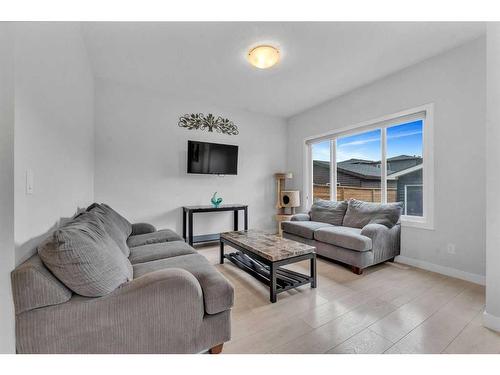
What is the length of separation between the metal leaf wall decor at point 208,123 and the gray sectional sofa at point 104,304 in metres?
2.82

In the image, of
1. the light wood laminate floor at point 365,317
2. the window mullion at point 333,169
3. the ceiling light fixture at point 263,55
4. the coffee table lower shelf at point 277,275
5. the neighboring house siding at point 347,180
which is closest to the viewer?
the light wood laminate floor at point 365,317

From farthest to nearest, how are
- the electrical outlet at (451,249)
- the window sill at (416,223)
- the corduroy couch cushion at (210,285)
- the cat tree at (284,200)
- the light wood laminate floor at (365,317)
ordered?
the cat tree at (284,200) → the window sill at (416,223) → the electrical outlet at (451,249) → the light wood laminate floor at (365,317) → the corduroy couch cushion at (210,285)

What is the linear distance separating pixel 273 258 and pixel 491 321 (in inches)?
61.5

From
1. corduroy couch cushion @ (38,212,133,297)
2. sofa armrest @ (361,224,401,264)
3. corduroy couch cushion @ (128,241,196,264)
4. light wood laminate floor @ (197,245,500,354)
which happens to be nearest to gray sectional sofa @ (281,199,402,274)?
sofa armrest @ (361,224,401,264)

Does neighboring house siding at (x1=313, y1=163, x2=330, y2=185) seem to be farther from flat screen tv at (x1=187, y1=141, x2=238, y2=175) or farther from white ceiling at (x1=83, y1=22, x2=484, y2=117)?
flat screen tv at (x1=187, y1=141, x2=238, y2=175)

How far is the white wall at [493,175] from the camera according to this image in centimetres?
150

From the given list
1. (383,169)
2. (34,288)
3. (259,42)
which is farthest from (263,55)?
(34,288)

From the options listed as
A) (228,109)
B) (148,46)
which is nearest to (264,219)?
(228,109)

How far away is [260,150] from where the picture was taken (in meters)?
4.60

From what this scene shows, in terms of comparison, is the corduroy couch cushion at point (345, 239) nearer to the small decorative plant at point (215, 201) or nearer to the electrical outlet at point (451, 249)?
the electrical outlet at point (451, 249)

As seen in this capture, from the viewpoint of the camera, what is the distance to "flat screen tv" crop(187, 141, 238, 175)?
3.74 meters

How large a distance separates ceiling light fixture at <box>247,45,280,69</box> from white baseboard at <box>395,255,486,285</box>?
9.57 feet

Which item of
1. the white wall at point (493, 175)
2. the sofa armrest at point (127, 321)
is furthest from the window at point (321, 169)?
the sofa armrest at point (127, 321)
